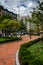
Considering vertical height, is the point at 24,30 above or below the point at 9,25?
below

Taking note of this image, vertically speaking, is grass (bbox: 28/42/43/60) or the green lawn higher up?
the green lawn

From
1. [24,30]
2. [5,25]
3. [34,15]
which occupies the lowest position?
[24,30]

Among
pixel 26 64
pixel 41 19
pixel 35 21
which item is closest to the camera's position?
pixel 26 64

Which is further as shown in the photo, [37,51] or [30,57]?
[37,51]

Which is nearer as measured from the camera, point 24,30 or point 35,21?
point 35,21

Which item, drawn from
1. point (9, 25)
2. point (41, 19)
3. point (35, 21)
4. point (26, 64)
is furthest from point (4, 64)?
point (9, 25)

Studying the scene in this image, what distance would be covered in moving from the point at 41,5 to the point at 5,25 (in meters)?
15.0

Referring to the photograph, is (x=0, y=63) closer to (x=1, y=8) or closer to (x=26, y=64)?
(x=26, y=64)

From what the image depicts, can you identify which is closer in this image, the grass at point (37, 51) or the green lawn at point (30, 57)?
the green lawn at point (30, 57)

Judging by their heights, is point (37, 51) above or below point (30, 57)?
below

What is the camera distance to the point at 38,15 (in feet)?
104

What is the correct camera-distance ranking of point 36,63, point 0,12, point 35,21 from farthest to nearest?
point 0,12 < point 35,21 < point 36,63

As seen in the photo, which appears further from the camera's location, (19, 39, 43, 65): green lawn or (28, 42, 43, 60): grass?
(28, 42, 43, 60): grass

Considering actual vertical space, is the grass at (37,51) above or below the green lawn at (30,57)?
below
